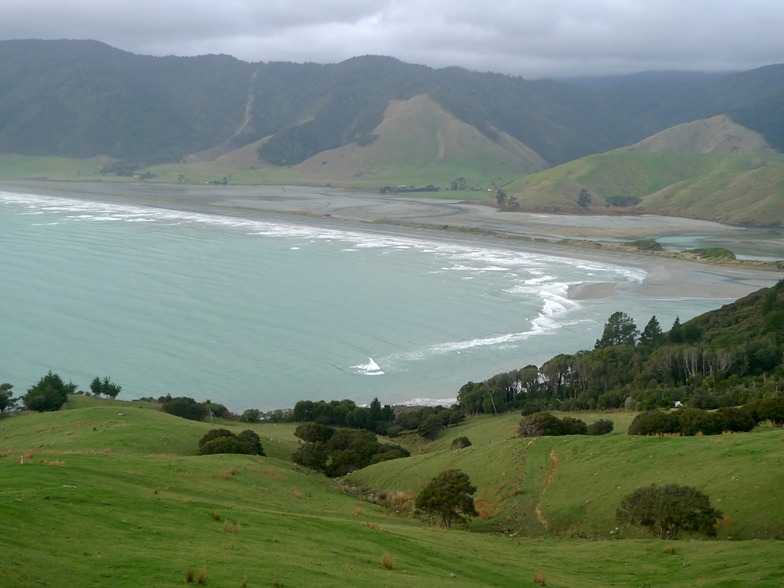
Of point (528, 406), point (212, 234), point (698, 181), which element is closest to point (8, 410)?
point (528, 406)

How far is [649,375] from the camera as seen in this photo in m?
42.8

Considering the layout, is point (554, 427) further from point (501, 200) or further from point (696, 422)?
point (501, 200)

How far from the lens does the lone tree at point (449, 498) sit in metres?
21.1

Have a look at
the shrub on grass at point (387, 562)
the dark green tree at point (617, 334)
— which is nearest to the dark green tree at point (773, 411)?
the shrub on grass at point (387, 562)

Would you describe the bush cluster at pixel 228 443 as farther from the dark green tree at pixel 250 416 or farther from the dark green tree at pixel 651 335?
the dark green tree at pixel 651 335

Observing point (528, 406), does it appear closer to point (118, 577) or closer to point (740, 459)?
point (740, 459)

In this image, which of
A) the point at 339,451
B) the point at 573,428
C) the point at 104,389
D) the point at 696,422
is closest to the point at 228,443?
the point at 339,451

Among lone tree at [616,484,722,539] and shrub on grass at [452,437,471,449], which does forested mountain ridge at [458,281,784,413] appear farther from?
lone tree at [616,484,722,539]

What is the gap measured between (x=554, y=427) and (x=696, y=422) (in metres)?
5.14

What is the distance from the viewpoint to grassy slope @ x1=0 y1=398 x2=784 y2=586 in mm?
11664

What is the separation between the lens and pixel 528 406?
40.0 m

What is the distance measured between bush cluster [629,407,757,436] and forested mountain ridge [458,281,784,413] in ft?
29.7

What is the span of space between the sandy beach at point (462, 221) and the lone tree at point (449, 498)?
50779 millimetres

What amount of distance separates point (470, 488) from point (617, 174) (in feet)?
568
